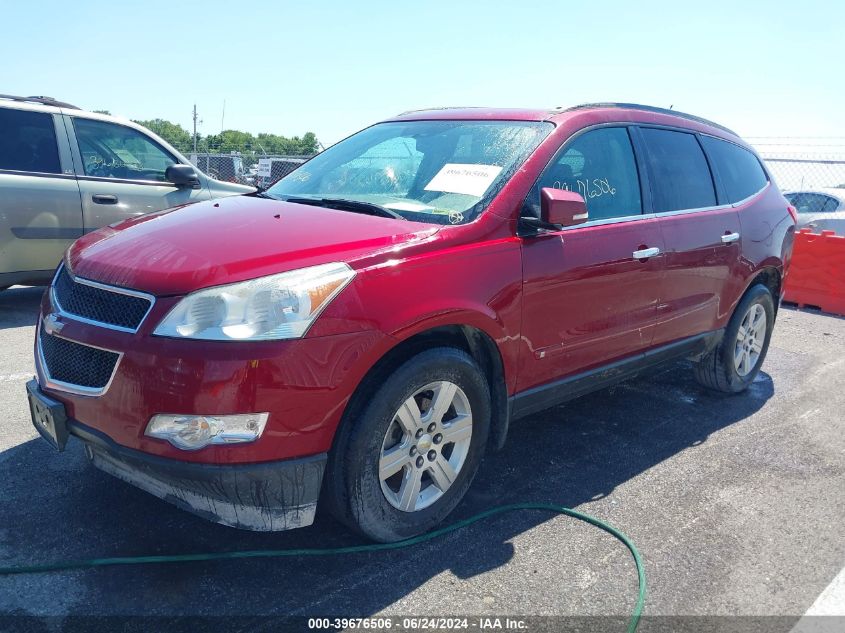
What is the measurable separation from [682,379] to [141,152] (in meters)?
5.27

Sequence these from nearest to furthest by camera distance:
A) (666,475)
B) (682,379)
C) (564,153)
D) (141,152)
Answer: (564,153)
(666,475)
(682,379)
(141,152)

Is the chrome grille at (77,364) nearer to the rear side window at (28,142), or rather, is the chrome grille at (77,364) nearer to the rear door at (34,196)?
the rear door at (34,196)

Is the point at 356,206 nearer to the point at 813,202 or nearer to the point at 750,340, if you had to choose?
the point at 750,340

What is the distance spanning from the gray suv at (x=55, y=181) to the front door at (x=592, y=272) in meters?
3.84

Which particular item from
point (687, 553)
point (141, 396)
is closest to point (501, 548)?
point (687, 553)

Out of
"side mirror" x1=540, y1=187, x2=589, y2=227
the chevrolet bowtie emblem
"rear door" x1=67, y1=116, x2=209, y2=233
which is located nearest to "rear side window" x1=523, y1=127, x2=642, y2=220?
"side mirror" x1=540, y1=187, x2=589, y2=227

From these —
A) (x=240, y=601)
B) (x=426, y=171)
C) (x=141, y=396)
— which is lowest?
(x=240, y=601)

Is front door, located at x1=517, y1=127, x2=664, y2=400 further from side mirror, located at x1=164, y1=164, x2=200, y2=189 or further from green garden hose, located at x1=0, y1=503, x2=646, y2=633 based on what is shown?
side mirror, located at x1=164, y1=164, x2=200, y2=189

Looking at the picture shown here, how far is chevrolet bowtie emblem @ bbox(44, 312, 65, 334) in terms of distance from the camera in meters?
2.77

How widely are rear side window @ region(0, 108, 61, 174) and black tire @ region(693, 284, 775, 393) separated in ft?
18.0

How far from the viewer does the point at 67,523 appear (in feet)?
9.83

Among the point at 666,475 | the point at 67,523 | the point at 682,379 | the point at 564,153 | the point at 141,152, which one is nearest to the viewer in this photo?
the point at 67,523

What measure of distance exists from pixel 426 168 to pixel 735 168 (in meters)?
2.57

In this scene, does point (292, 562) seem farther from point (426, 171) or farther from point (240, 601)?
point (426, 171)
